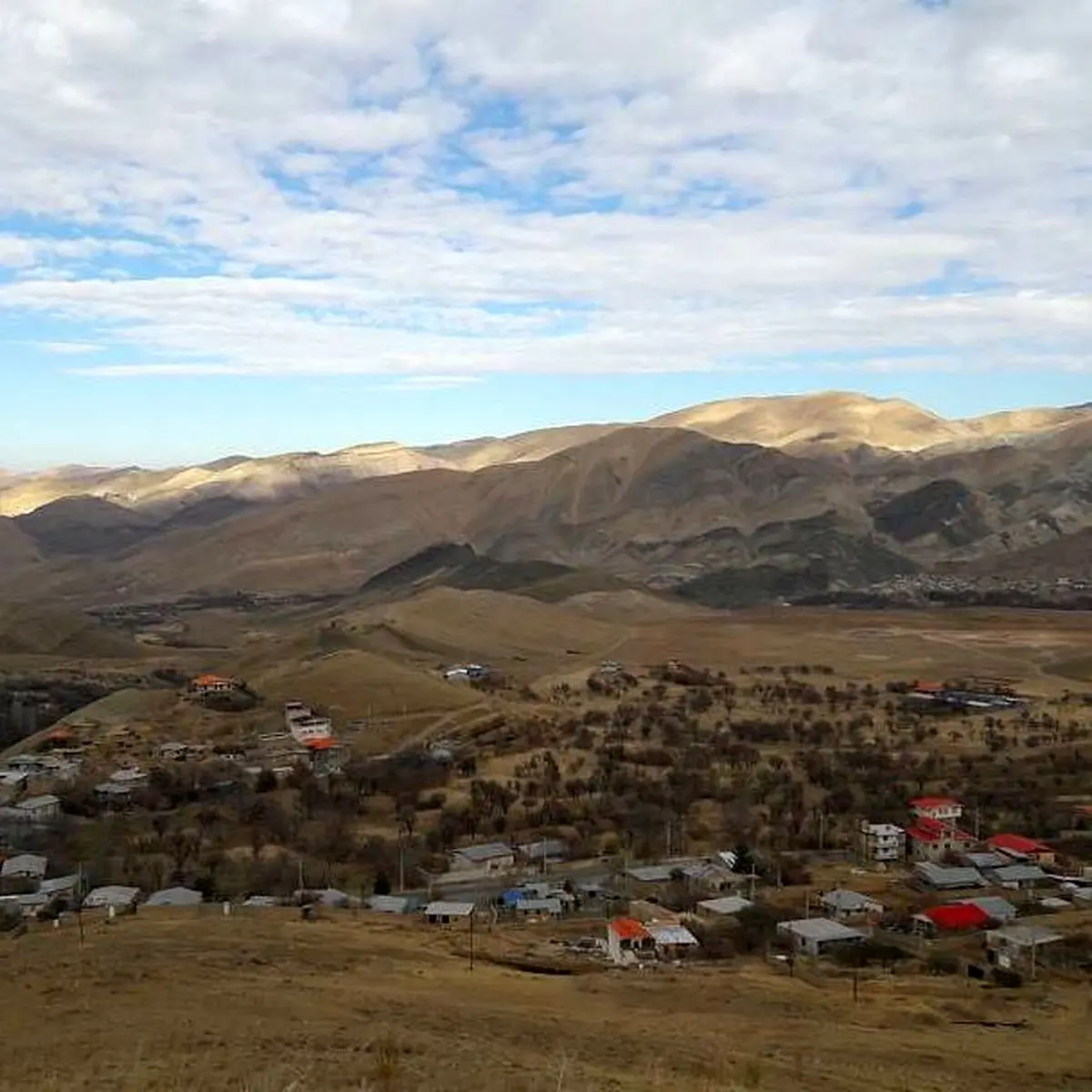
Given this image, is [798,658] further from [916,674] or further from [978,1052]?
[978,1052]

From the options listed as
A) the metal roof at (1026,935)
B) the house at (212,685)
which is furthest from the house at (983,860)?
the house at (212,685)

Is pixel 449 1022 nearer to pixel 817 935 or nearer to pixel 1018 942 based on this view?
pixel 817 935

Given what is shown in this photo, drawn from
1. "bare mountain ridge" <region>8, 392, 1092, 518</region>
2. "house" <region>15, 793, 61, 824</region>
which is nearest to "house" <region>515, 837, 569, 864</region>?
"house" <region>15, 793, 61, 824</region>

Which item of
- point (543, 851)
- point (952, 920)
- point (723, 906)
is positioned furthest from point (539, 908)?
point (952, 920)

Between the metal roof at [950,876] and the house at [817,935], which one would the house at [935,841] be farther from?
the house at [817,935]

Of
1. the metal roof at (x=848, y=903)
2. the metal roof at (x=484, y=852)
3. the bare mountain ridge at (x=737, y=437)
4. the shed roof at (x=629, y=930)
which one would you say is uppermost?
the bare mountain ridge at (x=737, y=437)

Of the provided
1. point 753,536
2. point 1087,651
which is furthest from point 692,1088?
point 753,536

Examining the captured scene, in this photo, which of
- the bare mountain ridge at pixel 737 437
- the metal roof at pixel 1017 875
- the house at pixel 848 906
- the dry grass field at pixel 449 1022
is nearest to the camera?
the dry grass field at pixel 449 1022
